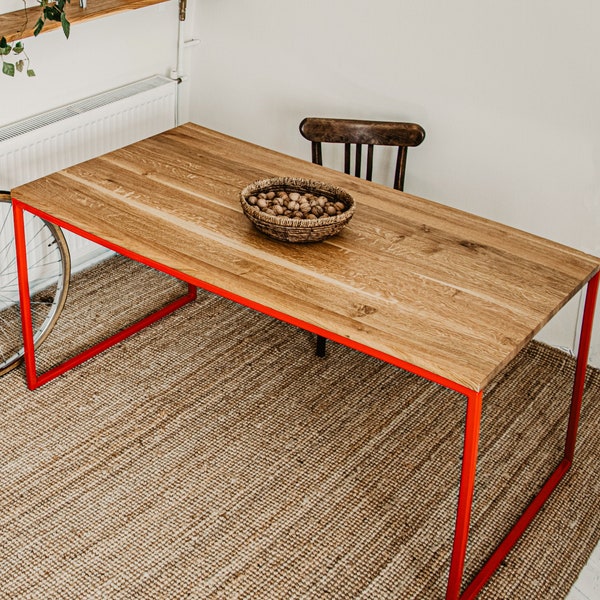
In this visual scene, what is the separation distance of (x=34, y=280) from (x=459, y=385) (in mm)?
1920

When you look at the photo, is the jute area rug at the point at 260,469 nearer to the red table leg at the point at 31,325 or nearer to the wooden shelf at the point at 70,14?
the red table leg at the point at 31,325

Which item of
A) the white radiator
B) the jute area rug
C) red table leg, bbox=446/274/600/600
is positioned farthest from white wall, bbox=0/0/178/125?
red table leg, bbox=446/274/600/600


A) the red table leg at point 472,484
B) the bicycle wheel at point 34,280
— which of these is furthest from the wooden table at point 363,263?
the bicycle wheel at point 34,280

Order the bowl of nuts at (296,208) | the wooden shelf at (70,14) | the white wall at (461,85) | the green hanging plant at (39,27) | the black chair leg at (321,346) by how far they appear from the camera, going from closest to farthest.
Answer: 1. the bowl of nuts at (296,208)
2. the green hanging plant at (39,27)
3. the wooden shelf at (70,14)
4. the white wall at (461,85)
5. the black chair leg at (321,346)

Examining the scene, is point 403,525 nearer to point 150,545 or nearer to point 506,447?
point 506,447

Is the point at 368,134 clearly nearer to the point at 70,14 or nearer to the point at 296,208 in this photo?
the point at 296,208

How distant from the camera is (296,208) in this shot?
2410 mm

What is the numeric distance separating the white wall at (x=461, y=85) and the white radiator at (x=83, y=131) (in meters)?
0.37

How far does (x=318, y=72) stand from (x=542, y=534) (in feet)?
5.88

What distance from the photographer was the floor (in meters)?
2.36

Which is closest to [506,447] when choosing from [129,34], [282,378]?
[282,378]

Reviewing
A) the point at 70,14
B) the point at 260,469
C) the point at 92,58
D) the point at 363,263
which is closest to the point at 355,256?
the point at 363,263

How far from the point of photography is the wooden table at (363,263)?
6.71 ft

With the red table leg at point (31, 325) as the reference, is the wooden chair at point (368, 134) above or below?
above
